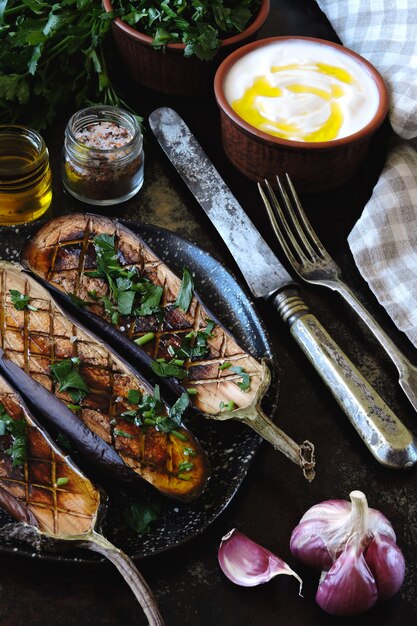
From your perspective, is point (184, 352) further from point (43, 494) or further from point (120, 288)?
point (43, 494)

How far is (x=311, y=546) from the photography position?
174cm

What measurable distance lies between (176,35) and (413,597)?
172 cm

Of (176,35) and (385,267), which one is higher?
(176,35)

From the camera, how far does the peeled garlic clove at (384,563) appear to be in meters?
1.69

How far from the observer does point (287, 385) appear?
2139 mm

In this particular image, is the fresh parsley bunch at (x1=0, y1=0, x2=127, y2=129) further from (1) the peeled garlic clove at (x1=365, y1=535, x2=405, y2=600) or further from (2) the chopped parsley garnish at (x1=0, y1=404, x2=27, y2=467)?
(1) the peeled garlic clove at (x1=365, y1=535, x2=405, y2=600)

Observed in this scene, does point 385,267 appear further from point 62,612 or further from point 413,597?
point 62,612

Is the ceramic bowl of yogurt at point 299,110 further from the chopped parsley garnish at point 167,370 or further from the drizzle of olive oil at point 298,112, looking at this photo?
the chopped parsley garnish at point 167,370

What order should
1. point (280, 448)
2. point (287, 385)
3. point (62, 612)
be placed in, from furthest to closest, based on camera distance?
point (287, 385) → point (280, 448) → point (62, 612)

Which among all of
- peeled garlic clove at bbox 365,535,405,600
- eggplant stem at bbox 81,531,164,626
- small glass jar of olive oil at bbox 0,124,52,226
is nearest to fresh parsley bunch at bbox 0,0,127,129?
small glass jar of olive oil at bbox 0,124,52,226

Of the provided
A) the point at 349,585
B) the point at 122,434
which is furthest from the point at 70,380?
the point at 349,585

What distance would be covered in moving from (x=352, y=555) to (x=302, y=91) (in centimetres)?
144

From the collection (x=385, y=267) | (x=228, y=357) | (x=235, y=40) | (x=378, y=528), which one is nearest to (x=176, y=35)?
(x=235, y=40)

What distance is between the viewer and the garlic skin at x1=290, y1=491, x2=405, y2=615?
167 cm
